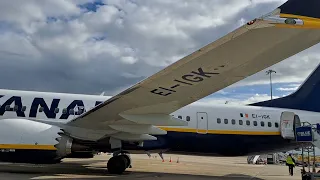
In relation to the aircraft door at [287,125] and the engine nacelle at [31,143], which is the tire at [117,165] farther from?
the aircraft door at [287,125]

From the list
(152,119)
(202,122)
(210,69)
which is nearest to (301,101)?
(202,122)

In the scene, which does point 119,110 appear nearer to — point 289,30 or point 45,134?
point 45,134

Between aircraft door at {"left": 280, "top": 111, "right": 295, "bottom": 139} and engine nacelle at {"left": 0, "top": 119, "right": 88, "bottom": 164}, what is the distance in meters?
9.46

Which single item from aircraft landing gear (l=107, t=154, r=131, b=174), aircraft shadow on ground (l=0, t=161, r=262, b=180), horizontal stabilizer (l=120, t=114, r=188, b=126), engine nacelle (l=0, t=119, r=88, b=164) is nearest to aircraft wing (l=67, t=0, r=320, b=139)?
horizontal stabilizer (l=120, t=114, r=188, b=126)

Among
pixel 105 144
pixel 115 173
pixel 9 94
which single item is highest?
pixel 9 94

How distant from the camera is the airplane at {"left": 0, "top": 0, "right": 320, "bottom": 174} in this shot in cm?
736

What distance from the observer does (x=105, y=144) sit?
13398 mm

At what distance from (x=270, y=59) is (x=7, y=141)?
353 inches

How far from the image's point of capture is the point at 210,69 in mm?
8805

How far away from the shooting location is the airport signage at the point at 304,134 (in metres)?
14.5

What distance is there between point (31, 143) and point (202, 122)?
23.3ft

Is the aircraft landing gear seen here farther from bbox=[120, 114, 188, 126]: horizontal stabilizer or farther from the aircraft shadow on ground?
bbox=[120, 114, 188, 126]: horizontal stabilizer

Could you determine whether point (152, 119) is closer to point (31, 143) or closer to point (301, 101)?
point (31, 143)

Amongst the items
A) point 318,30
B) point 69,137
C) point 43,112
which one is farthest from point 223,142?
point 318,30
